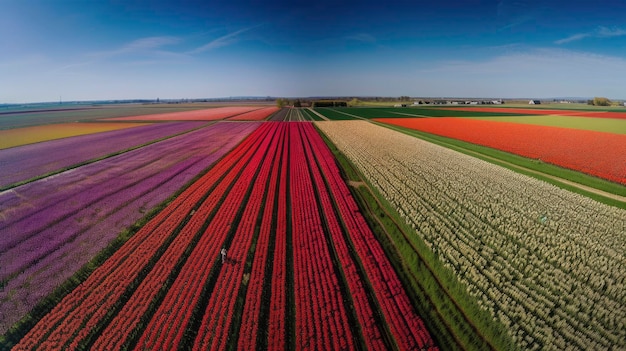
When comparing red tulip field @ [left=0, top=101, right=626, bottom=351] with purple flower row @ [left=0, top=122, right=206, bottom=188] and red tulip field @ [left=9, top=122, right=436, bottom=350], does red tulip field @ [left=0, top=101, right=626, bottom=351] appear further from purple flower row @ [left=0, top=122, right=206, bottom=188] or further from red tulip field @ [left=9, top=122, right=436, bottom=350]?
purple flower row @ [left=0, top=122, right=206, bottom=188]

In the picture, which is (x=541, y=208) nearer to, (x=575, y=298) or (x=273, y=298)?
(x=575, y=298)

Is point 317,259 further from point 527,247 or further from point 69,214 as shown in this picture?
point 69,214

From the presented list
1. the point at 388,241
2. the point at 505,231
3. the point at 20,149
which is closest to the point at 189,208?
the point at 388,241

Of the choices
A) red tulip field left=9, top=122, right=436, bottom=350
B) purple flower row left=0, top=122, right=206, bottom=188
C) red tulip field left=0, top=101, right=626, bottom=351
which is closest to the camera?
red tulip field left=9, top=122, right=436, bottom=350

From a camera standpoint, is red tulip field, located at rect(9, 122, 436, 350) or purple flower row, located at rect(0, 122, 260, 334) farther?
purple flower row, located at rect(0, 122, 260, 334)

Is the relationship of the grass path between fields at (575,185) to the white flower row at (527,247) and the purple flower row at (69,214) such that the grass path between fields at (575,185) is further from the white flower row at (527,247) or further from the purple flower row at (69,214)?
the purple flower row at (69,214)

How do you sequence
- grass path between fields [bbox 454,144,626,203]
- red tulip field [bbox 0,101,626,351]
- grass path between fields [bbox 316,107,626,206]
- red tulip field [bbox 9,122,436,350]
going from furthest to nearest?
grass path between fields [bbox 316,107,626,206] → grass path between fields [bbox 454,144,626,203] → red tulip field [bbox 0,101,626,351] → red tulip field [bbox 9,122,436,350]

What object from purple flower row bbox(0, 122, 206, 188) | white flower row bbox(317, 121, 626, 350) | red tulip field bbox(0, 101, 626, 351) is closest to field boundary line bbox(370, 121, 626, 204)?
red tulip field bbox(0, 101, 626, 351)

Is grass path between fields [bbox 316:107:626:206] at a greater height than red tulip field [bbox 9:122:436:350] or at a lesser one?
greater
